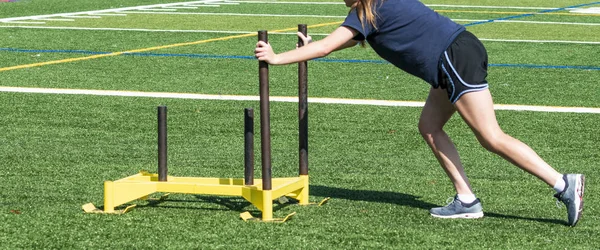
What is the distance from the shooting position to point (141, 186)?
649 centimetres

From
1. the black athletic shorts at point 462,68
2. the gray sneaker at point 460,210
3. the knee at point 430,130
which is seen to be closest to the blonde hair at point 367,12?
the black athletic shorts at point 462,68

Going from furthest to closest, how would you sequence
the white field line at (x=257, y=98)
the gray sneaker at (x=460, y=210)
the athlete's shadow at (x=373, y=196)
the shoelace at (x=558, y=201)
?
the white field line at (x=257, y=98)
the athlete's shadow at (x=373, y=196)
the gray sneaker at (x=460, y=210)
the shoelace at (x=558, y=201)

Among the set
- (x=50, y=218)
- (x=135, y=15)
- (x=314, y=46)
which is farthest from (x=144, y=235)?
(x=135, y=15)

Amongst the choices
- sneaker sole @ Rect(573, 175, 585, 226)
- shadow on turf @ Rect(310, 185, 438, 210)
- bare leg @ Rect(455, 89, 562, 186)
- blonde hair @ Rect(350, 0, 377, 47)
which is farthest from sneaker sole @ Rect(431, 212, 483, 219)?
blonde hair @ Rect(350, 0, 377, 47)

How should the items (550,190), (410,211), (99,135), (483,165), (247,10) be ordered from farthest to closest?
(247,10), (99,135), (483,165), (550,190), (410,211)

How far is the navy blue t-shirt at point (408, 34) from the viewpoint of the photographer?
19.3 ft

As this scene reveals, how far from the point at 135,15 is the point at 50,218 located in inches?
631

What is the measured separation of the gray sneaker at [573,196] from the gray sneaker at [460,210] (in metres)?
0.47

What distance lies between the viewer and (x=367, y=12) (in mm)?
5812

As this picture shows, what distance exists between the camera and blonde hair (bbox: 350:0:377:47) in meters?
5.82

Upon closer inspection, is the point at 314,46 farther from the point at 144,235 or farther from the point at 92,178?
the point at 92,178

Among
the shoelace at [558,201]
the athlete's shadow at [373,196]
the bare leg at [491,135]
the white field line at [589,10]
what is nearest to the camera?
the bare leg at [491,135]

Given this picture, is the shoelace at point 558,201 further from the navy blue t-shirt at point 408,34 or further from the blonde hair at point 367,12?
the blonde hair at point 367,12

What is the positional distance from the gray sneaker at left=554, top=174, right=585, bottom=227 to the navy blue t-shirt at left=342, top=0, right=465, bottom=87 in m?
0.86
